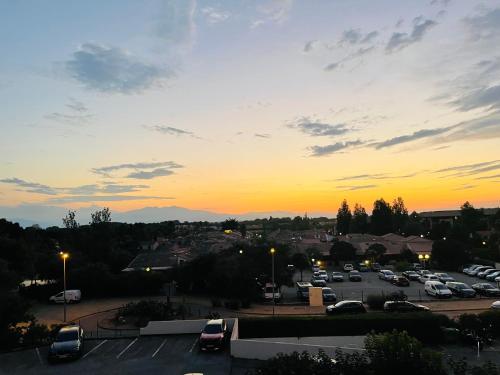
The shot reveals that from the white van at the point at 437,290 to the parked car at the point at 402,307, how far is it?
22.0 feet

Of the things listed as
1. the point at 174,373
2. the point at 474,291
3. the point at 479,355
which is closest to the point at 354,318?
the point at 479,355

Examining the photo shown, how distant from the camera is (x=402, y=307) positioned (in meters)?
29.4

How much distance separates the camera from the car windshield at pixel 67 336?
21.6m

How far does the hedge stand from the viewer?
77.9ft

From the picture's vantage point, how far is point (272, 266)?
116 feet

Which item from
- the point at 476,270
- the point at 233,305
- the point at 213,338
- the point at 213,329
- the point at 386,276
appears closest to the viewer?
the point at 213,338

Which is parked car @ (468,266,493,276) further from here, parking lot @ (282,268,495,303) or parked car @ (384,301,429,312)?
parked car @ (384,301,429,312)

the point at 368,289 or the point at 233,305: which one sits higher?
the point at 233,305

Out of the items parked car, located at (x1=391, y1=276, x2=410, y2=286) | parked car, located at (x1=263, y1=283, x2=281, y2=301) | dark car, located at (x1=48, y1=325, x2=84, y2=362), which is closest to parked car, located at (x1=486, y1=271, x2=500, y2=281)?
parked car, located at (x1=391, y1=276, x2=410, y2=286)

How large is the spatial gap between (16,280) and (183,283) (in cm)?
1627

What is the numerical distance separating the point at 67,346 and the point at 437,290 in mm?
27940

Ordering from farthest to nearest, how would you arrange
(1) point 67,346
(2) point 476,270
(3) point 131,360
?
(2) point 476,270 < (1) point 67,346 < (3) point 131,360

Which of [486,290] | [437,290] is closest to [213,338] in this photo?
[437,290]

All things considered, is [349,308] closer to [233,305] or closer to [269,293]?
[233,305]
